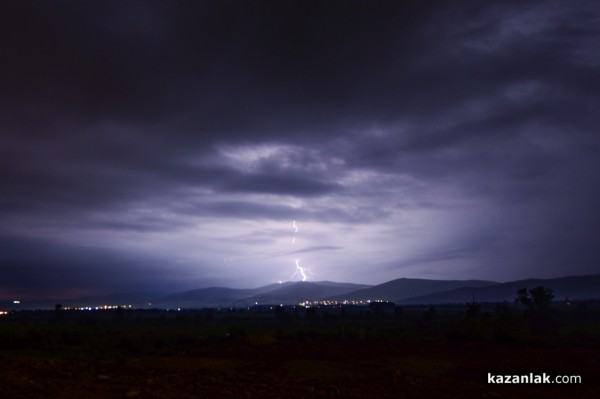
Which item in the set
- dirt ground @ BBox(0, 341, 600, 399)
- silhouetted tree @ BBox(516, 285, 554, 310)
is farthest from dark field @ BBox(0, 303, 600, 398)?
silhouetted tree @ BBox(516, 285, 554, 310)

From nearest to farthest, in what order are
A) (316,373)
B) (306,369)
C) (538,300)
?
(316,373), (306,369), (538,300)

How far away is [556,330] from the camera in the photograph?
174 ft

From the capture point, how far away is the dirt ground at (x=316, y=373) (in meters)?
16.2

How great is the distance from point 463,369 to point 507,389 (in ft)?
15.6

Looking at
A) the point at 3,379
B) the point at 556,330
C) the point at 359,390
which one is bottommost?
the point at 556,330

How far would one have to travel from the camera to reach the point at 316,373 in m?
23.2

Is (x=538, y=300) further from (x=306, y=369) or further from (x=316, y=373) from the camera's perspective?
(x=316, y=373)

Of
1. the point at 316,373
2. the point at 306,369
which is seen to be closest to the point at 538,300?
the point at 306,369

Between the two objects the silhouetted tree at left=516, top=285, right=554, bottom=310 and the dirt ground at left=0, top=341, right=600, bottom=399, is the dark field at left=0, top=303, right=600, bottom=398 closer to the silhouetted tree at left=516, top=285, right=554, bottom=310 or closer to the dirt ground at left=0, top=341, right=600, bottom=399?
the dirt ground at left=0, top=341, right=600, bottom=399

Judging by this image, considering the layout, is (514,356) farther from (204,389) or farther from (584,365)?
(204,389)

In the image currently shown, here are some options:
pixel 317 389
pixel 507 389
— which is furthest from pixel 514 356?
pixel 317 389

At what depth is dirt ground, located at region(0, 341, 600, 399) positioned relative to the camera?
1620 centimetres

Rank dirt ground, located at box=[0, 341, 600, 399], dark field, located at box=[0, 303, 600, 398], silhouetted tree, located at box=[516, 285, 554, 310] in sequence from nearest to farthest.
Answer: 1. dirt ground, located at box=[0, 341, 600, 399]
2. dark field, located at box=[0, 303, 600, 398]
3. silhouetted tree, located at box=[516, 285, 554, 310]

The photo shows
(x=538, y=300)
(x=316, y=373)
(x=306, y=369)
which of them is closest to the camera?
(x=316, y=373)
